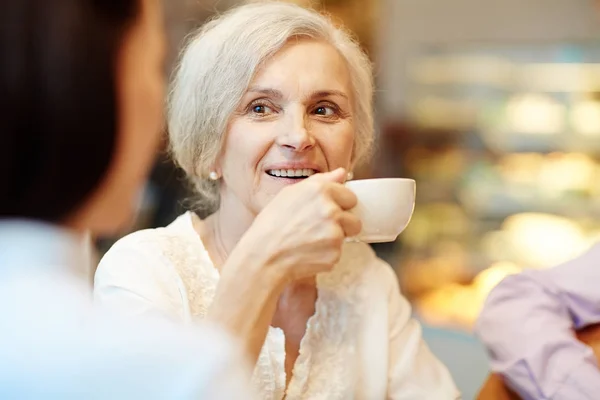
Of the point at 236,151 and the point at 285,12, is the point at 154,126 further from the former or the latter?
the point at 285,12

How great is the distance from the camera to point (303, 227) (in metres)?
1.07

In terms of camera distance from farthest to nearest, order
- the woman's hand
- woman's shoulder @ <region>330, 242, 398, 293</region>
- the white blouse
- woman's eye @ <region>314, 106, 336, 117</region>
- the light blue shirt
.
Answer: woman's shoulder @ <region>330, 242, 398, 293</region>, woman's eye @ <region>314, 106, 336, 117</region>, the white blouse, the woman's hand, the light blue shirt

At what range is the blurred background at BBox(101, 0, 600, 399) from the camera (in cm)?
458

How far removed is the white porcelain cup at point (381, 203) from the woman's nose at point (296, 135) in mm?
221

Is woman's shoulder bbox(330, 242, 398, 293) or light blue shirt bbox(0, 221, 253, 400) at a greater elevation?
light blue shirt bbox(0, 221, 253, 400)

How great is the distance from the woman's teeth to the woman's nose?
0.13 ft

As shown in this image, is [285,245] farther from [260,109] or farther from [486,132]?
[486,132]

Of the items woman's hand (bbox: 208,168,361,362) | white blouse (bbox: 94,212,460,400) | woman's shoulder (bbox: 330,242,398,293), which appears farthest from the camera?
woman's shoulder (bbox: 330,242,398,293)

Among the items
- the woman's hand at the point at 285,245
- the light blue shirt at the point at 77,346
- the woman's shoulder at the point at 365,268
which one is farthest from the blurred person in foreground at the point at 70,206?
the woman's shoulder at the point at 365,268

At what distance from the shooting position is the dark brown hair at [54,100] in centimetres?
66

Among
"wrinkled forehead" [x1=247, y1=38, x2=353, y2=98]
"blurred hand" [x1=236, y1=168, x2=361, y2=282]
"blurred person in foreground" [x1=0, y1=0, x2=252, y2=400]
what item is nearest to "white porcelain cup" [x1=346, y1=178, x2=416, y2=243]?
"blurred hand" [x1=236, y1=168, x2=361, y2=282]

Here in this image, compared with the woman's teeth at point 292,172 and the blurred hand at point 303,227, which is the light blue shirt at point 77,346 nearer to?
the blurred hand at point 303,227

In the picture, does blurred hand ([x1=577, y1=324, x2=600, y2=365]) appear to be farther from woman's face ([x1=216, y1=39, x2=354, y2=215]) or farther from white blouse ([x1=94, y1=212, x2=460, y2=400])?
woman's face ([x1=216, y1=39, x2=354, y2=215])

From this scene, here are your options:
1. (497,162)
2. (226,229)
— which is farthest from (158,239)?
(497,162)
